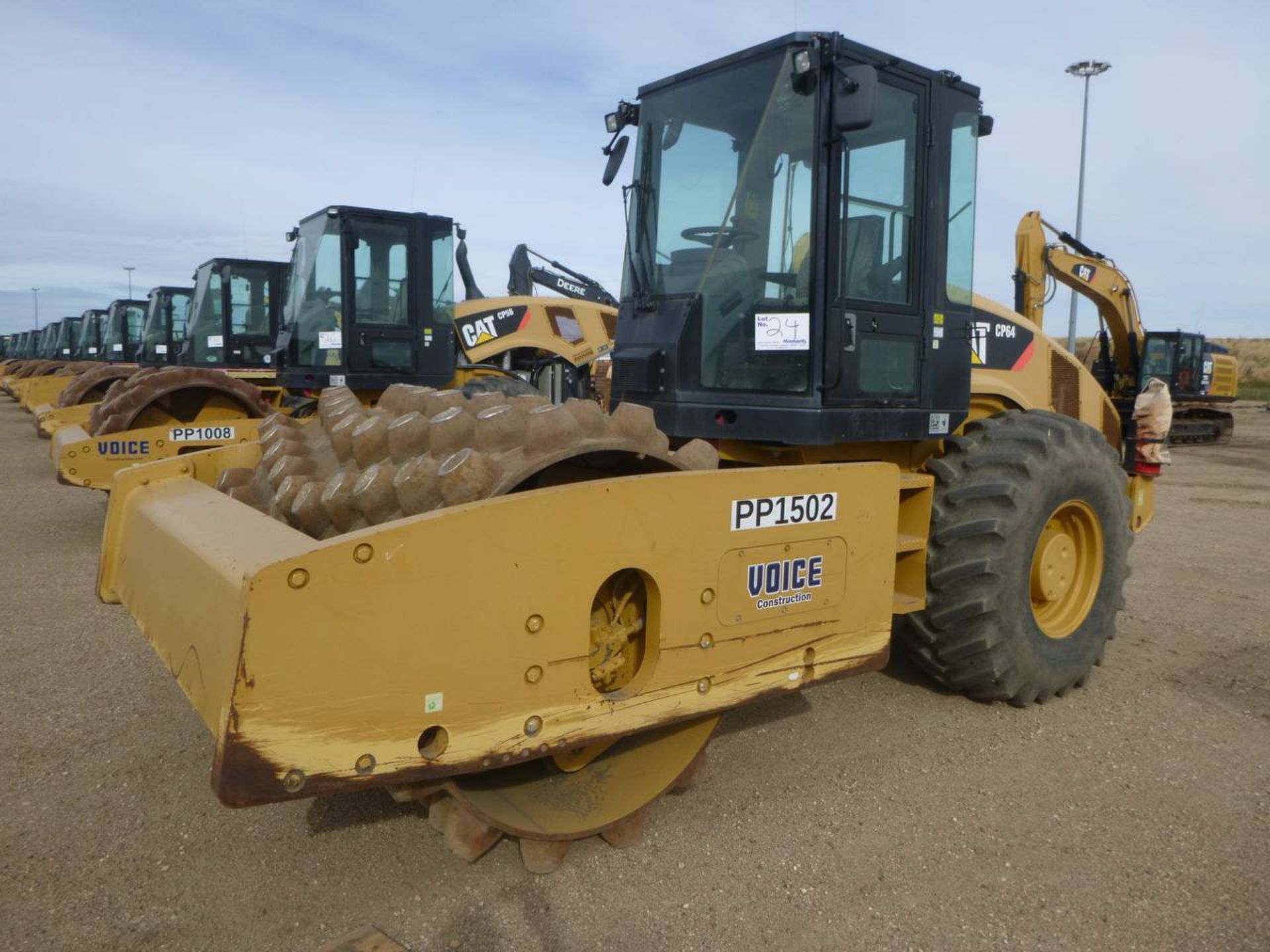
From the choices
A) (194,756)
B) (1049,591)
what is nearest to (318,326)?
(194,756)

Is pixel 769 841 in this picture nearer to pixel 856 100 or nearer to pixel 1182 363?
pixel 856 100

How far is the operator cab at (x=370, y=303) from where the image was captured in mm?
9336

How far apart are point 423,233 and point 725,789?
298 inches

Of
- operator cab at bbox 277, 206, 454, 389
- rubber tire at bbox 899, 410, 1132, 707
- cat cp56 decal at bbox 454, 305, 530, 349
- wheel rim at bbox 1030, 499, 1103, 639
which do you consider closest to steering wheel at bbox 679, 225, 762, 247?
rubber tire at bbox 899, 410, 1132, 707

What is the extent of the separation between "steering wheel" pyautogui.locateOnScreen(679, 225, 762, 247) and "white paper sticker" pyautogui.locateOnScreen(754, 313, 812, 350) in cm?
30

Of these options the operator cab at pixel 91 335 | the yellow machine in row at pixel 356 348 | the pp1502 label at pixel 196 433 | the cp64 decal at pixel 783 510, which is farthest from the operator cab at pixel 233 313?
the operator cab at pixel 91 335

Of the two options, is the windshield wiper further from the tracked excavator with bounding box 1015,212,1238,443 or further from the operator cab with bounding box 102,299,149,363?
the operator cab with bounding box 102,299,149,363

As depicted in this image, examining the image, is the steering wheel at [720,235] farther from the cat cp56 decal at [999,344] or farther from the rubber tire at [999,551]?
the cat cp56 decal at [999,344]

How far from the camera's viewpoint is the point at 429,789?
2.40 meters

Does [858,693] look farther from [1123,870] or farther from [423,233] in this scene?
[423,233]

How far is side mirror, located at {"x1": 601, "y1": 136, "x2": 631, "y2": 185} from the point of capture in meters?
4.07

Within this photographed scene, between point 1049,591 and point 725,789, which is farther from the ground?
point 1049,591

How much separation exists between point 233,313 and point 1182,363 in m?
20.1

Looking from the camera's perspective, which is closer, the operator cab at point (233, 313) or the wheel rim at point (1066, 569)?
the wheel rim at point (1066, 569)
